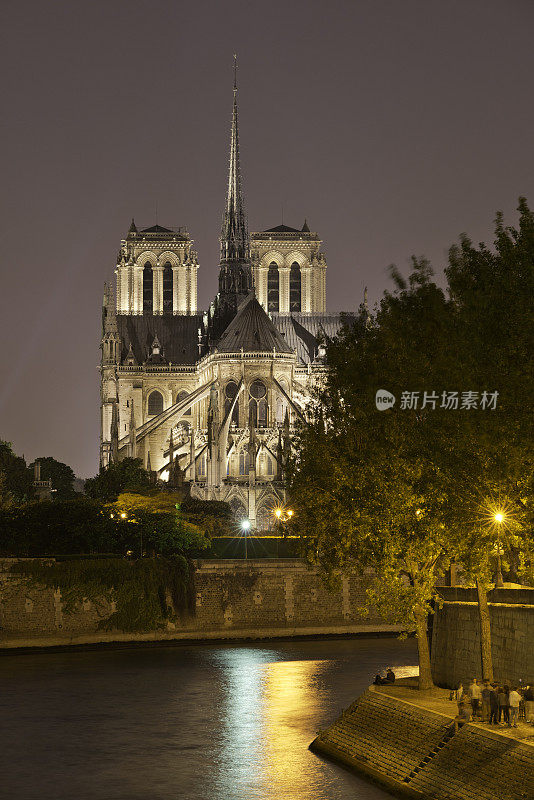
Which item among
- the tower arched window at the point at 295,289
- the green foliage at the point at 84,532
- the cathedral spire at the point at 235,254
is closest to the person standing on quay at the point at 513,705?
the green foliage at the point at 84,532

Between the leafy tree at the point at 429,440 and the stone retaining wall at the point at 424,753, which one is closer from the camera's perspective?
the stone retaining wall at the point at 424,753

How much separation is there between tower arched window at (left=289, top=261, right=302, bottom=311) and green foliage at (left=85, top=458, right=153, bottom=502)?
125 ft

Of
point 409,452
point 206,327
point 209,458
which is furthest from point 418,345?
point 206,327

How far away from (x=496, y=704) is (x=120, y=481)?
63.2m

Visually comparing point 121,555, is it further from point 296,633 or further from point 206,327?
point 206,327

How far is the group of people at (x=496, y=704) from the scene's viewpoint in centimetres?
2612

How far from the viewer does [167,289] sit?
417 ft

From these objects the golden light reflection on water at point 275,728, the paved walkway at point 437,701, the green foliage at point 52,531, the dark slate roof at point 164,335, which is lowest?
the golden light reflection on water at point 275,728

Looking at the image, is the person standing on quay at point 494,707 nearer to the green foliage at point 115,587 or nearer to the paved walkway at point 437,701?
the paved walkway at point 437,701

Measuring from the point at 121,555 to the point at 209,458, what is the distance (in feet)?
106

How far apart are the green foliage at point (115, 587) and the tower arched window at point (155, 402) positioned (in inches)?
2464

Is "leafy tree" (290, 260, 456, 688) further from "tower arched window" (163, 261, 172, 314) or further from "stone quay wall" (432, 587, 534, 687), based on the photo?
"tower arched window" (163, 261, 172, 314)

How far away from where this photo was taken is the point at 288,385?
109 m

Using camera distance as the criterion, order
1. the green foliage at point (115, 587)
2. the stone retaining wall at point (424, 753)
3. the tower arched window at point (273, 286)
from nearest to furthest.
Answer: the stone retaining wall at point (424, 753) < the green foliage at point (115, 587) < the tower arched window at point (273, 286)
